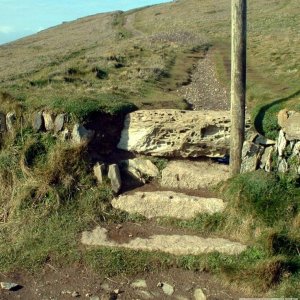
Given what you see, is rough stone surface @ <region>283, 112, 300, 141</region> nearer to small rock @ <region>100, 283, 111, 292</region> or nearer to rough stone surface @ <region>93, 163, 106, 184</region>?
rough stone surface @ <region>93, 163, 106, 184</region>

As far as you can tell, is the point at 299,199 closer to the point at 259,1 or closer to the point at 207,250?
the point at 207,250

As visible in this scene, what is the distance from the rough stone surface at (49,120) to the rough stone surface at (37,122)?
0.10m

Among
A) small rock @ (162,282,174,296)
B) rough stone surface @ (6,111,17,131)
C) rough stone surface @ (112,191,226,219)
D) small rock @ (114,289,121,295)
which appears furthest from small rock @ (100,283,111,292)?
rough stone surface @ (6,111,17,131)

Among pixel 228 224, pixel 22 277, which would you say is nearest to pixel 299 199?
pixel 228 224

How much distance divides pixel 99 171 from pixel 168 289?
3.89 metres

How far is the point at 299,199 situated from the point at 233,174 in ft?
6.29

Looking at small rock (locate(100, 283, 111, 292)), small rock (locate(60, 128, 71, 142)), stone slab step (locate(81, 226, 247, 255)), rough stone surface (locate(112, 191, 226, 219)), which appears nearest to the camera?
small rock (locate(100, 283, 111, 292))

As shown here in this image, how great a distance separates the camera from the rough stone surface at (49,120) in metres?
12.9

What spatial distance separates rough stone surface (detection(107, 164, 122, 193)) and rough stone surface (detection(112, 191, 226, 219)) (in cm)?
29

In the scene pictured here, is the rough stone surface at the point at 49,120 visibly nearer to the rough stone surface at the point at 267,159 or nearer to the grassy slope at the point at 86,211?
the grassy slope at the point at 86,211

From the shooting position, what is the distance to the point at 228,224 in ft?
35.3

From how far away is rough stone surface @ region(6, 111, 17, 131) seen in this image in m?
13.0

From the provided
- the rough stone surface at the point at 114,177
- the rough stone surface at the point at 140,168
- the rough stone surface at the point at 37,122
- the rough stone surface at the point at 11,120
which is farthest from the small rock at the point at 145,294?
the rough stone surface at the point at 11,120

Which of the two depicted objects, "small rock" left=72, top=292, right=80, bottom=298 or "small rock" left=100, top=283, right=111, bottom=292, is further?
"small rock" left=100, top=283, right=111, bottom=292
